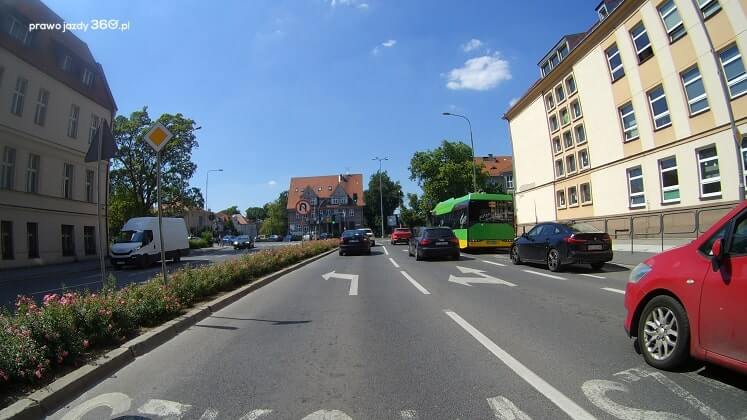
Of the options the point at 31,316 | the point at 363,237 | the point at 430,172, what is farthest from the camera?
the point at 430,172

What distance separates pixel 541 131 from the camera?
40406 millimetres

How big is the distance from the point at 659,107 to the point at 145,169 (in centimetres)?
4419

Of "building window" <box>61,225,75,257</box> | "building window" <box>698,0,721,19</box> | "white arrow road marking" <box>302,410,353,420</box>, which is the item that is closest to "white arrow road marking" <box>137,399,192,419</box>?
"white arrow road marking" <box>302,410,353,420</box>

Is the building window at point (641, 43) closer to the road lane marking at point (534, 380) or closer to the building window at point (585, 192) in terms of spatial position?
the building window at point (585, 192)

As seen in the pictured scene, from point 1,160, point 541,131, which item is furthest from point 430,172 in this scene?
point 1,160

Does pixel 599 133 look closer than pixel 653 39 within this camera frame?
No

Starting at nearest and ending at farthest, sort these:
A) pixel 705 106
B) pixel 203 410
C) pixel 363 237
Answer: pixel 203 410, pixel 705 106, pixel 363 237

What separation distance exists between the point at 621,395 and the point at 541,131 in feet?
128

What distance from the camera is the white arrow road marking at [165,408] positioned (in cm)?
389

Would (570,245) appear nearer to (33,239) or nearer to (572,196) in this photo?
(572,196)

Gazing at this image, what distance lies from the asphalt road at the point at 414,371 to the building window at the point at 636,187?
66.4 ft

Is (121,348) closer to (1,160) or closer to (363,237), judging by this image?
(363,237)

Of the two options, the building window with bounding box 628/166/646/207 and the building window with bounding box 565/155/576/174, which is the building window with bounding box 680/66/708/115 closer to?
the building window with bounding box 628/166/646/207

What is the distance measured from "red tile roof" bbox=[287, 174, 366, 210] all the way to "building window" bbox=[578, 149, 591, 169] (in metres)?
75.1
